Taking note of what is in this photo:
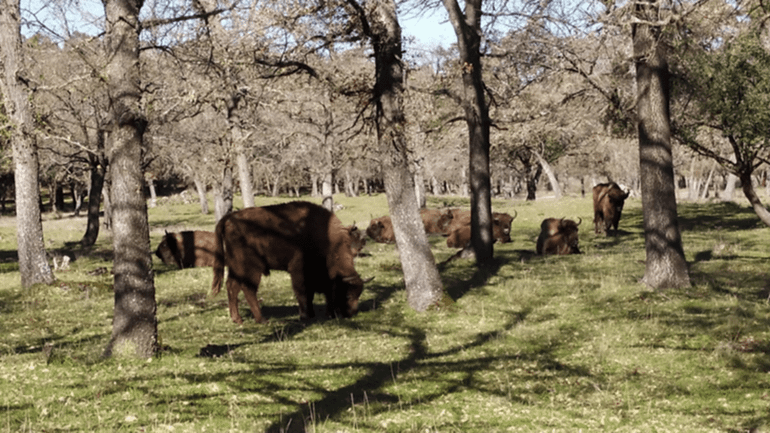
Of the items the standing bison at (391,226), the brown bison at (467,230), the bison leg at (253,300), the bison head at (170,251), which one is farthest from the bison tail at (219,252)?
the standing bison at (391,226)

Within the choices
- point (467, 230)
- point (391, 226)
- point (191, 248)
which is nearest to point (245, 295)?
point (191, 248)

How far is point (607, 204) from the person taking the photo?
28.5 meters

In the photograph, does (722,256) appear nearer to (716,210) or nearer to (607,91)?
(607,91)

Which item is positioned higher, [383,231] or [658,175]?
[658,175]

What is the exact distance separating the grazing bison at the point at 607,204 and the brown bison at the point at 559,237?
6573 mm

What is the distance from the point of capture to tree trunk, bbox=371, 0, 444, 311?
45.6ft

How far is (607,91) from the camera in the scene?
22.3 m

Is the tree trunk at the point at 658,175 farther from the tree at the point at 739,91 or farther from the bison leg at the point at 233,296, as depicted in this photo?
the bison leg at the point at 233,296

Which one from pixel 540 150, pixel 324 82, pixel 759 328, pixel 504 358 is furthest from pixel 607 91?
pixel 540 150

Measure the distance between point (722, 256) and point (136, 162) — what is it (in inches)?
711

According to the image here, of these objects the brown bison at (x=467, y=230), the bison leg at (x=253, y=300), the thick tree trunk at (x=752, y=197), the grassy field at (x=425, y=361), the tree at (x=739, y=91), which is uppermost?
the tree at (x=739, y=91)

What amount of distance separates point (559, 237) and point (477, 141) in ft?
17.0

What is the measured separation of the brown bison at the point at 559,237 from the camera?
2241cm

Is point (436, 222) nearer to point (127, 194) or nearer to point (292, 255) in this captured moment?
point (292, 255)
